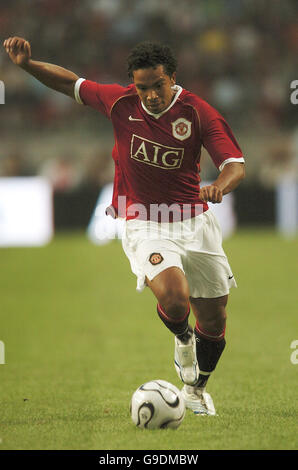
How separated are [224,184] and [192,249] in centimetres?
56

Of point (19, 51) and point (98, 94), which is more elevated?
point (19, 51)

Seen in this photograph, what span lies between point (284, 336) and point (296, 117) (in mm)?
12128

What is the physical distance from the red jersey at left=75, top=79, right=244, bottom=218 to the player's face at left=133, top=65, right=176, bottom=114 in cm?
11

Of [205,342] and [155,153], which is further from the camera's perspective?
[205,342]

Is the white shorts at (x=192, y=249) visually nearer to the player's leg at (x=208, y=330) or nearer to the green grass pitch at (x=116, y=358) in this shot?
the player's leg at (x=208, y=330)

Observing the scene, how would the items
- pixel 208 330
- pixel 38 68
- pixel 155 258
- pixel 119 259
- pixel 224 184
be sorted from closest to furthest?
pixel 224 184
pixel 155 258
pixel 38 68
pixel 208 330
pixel 119 259

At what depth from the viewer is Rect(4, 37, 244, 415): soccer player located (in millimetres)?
4734

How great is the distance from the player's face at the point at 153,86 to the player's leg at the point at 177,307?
A: 3.20 ft

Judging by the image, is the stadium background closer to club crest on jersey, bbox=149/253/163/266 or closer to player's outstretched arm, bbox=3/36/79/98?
club crest on jersey, bbox=149/253/163/266

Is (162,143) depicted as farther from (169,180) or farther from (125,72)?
(125,72)

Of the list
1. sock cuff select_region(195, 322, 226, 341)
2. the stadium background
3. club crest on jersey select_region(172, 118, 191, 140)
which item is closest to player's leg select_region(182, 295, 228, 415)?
sock cuff select_region(195, 322, 226, 341)

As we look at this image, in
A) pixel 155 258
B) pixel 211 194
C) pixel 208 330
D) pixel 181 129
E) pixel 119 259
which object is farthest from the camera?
pixel 119 259

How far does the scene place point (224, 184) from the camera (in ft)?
14.8

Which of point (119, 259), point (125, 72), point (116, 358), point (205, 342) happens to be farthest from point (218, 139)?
point (125, 72)
